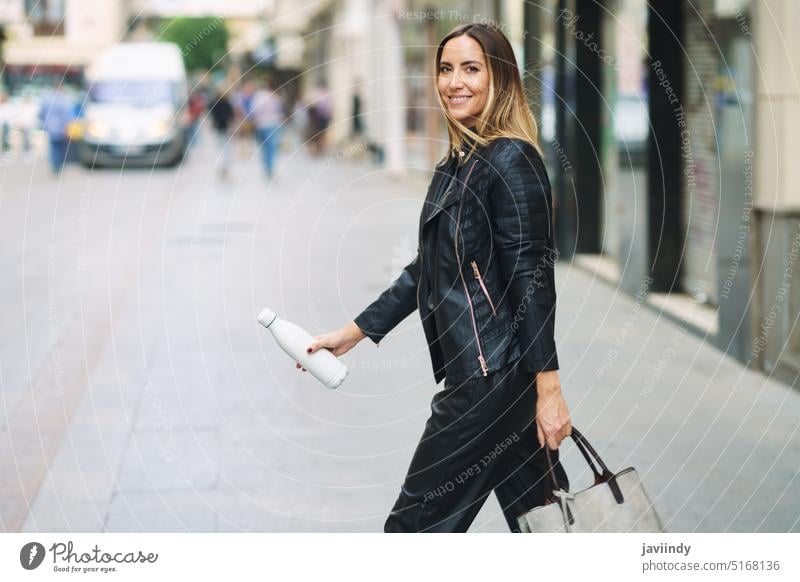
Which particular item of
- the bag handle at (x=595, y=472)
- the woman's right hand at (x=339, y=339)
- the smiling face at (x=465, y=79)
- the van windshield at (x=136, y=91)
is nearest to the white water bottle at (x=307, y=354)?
the woman's right hand at (x=339, y=339)

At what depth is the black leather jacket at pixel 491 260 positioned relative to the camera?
3207 mm

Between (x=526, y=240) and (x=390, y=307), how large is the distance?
0.53 metres

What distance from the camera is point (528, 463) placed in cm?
347

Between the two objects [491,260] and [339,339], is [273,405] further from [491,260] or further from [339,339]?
[491,260]

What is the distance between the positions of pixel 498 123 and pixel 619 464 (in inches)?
108

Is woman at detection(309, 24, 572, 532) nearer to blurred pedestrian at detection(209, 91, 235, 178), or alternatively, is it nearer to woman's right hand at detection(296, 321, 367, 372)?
woman's right hand at detection(296, 321, 367, 372)

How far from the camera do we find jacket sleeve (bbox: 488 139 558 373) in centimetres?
320

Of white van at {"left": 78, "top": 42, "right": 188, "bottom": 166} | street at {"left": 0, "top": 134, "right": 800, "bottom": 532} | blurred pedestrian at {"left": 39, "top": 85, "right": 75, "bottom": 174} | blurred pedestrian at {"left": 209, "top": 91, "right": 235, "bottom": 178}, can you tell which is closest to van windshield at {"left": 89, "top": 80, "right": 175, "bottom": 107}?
white van at {"left": 78, "top": 42, "right": 188, "bottom": 166}

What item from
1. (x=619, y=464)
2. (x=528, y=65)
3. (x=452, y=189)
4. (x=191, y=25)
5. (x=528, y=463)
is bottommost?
(x=619, y=464)

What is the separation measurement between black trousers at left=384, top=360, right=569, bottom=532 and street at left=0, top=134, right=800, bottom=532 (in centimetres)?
150

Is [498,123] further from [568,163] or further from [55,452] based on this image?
[568,163]

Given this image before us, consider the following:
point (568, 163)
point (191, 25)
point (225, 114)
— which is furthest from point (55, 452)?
point (191, 25)

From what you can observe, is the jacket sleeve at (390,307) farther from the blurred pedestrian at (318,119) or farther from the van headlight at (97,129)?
the blurred pedestrian at (318,119)

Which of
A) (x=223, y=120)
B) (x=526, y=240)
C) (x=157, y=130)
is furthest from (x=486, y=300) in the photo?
(x=157, y=130)
